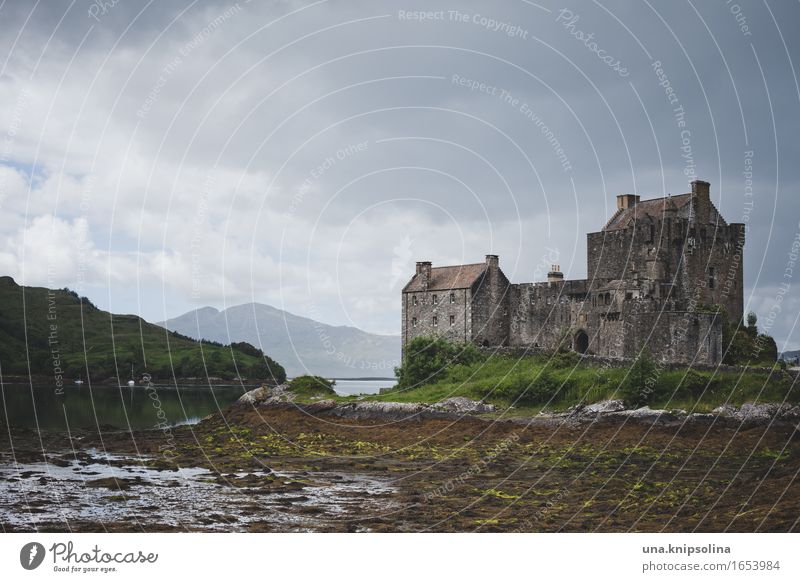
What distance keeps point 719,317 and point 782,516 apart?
2842 cm

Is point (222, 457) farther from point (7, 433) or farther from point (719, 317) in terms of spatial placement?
point (719, 317)

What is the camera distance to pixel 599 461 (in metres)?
30.3

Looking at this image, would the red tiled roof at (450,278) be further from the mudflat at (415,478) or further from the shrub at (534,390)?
the mudflat at (415,478)

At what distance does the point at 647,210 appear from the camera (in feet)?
180

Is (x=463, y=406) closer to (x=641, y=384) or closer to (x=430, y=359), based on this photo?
(x=641, y=384)

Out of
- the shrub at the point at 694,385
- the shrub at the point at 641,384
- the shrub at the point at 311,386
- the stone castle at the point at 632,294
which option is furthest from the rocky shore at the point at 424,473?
the stone castle at the point at 632,294

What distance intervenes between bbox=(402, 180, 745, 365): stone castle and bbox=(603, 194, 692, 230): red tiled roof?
9 cm

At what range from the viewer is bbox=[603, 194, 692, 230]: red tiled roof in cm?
5245

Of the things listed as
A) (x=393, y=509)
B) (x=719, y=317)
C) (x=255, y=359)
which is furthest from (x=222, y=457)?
(x=255, y=359)

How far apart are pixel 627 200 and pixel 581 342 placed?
11.1 m

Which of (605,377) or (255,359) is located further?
(255,359)

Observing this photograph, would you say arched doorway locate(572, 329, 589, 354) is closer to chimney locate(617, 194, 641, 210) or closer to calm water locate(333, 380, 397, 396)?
chimney locate(617, 194, 641, 210)
